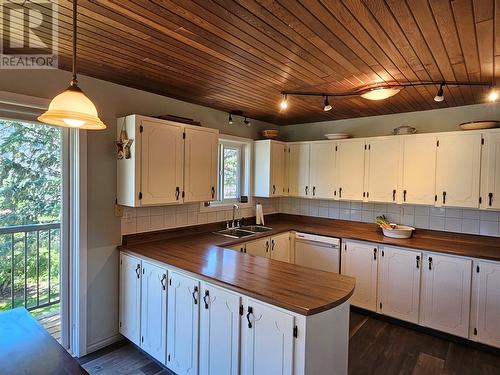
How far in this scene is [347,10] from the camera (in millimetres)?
1453

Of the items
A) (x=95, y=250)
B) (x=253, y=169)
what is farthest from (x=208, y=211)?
(x=95, y=250)

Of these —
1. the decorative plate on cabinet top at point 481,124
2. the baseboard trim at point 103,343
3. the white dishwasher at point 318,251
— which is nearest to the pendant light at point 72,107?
the baseboard trim at point 103,343

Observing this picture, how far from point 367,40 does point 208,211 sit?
2.46 m

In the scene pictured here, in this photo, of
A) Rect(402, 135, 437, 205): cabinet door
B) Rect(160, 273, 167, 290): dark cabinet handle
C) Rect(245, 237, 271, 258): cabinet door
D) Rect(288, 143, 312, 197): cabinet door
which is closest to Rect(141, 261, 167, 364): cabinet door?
Rect(160, 273, 167, 290): dark cabinet handle

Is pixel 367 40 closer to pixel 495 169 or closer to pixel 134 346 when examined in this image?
pixel 495 169

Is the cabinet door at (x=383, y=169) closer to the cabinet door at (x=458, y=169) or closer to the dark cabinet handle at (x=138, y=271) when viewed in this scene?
the cabinet door at (x=458, y=169)

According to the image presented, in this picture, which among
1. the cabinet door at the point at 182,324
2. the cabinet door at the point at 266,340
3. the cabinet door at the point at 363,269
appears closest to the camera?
A: the cabinet door at the point at 266,340

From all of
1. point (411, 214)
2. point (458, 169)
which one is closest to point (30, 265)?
point (411, 214)

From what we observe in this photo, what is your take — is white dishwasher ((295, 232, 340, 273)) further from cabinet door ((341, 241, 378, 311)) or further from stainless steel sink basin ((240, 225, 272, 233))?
stainless steel sink basin ((240, 225, 272, 233))

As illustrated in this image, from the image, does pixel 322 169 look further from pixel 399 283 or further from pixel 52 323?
pixel 52 323

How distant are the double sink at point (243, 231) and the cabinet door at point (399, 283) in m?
1.44

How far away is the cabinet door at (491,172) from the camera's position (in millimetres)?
2793

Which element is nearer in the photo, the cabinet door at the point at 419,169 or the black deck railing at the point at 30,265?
the black deck railing at the point at 30,265

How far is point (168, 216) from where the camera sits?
3.10 meters
